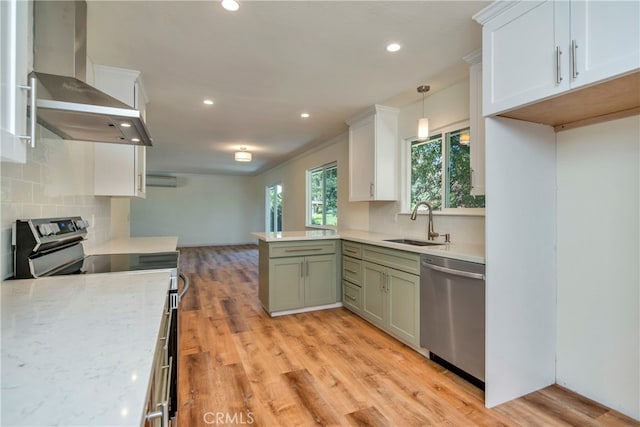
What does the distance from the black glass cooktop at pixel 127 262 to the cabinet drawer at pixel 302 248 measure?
131 cm

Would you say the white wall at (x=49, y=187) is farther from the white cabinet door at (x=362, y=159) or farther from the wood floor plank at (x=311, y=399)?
the white cabinet door at (x=362, y=159)

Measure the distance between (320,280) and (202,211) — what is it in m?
7.38

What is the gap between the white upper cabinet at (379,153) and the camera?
3.56 metres

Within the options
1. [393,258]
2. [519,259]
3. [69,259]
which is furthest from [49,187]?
[519,259]

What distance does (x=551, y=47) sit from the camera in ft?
4.97

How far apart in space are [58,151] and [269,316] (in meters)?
2.40

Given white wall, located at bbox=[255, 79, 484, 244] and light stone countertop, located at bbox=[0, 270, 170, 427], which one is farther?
white wall, located at bbox=[255, 79, 484, 244]

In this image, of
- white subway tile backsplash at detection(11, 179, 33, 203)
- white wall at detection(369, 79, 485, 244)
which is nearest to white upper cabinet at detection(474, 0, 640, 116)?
white wall at detection(369, 79, 485, 244)

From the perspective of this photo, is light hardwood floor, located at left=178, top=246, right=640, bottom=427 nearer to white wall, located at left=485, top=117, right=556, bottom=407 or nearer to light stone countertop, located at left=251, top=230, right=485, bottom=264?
white wall, located at left=485, top=117, right=556, bottom=407

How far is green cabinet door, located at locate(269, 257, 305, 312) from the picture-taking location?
3363 mm

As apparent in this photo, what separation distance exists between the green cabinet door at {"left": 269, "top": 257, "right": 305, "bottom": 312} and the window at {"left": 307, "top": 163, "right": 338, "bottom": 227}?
2.03 meters

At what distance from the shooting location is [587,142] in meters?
1.96

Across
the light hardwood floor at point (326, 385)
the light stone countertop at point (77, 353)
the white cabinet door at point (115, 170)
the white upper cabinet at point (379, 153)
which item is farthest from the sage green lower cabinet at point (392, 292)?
the white cabinet door at point (115, 170)

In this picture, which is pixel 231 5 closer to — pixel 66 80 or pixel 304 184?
pixel 66 80
